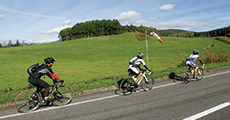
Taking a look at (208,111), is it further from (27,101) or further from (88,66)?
(88,66)

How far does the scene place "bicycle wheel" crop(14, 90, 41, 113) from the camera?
6.07 metres

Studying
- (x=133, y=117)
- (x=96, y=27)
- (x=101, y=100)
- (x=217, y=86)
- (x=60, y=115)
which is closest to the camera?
(x=133, y=117)

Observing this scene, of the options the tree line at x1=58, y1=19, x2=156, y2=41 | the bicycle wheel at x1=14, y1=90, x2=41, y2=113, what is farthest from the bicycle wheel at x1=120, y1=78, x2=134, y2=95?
the tree line at x1=58, y1=19, x2=156, y2=41

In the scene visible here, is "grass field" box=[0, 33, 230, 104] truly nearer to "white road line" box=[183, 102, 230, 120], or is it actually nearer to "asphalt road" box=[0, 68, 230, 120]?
"asphalt road" box=[0, 68, 230, 120]

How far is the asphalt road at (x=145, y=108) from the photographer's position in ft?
16.6

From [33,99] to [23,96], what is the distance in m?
0.43

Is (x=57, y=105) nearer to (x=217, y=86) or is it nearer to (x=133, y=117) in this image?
(x=133, y=117)

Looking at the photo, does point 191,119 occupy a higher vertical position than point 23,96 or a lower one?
lower

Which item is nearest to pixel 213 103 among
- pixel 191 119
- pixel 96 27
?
pixel 191 119

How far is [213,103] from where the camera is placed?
581cm

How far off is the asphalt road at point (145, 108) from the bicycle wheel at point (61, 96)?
280 millimetres

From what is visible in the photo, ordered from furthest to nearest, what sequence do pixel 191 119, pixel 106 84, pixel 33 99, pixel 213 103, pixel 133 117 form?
pixel 106 84, pixel 33 99, pixel 213 103, pixel 133 117, pixel 191 119

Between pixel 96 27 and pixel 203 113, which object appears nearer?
pixel 203 113

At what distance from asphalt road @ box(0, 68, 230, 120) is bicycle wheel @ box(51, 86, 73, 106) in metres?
0.28
